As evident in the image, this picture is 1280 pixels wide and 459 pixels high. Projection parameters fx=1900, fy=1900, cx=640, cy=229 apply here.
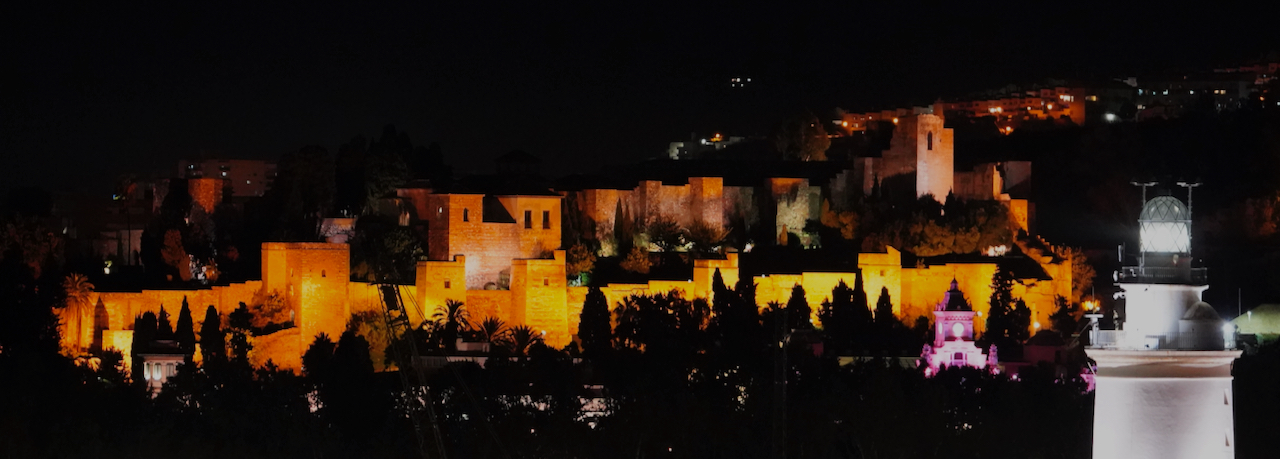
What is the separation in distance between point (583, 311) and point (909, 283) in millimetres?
9042

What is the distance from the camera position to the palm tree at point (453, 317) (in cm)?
4481

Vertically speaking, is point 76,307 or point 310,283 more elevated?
point 310,283

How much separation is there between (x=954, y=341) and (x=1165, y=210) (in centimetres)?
2630

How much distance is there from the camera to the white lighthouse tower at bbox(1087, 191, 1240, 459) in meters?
17.6

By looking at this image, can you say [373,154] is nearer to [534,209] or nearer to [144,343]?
[534,209]

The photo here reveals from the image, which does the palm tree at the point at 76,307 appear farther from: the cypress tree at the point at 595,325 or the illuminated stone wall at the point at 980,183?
the illuminated stone wall at the point at 980,183

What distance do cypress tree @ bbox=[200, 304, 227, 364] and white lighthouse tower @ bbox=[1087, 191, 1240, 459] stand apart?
2810cm

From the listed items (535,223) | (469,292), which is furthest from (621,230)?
(469,292)

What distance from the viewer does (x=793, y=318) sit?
44719 mm

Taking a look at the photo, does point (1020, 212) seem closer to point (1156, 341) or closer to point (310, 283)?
point (310, 283)

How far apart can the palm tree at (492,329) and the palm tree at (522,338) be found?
225 millimetres

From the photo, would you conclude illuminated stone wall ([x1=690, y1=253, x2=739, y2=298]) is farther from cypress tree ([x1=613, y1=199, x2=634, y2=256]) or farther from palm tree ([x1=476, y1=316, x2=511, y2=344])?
palm tree ([x1=476, y1=316, x2=511, y2=344])

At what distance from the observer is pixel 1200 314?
694 inches

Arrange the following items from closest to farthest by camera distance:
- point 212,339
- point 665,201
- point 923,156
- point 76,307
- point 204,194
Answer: point 212,339 < point 76,307 < point 665,201 < point 923,156 < point 204,194
